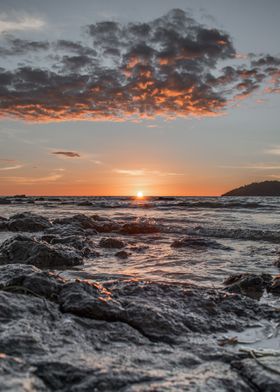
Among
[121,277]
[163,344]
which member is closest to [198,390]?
[163,344]

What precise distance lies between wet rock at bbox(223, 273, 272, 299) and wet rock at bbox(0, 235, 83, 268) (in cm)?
289

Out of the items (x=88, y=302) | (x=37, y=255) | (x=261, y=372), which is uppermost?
(x=88, y=302)

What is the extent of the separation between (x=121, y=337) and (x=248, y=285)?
8.56ft

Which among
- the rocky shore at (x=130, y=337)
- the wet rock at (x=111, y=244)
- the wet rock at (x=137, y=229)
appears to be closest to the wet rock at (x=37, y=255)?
the wet rock at (x=111, y=244)

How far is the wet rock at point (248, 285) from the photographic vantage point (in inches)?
187

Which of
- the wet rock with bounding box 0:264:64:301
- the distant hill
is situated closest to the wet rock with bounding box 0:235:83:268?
the wet rock with bounding box 0:264:64:301

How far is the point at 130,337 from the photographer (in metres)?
2.85

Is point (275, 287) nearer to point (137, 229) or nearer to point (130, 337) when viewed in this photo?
point (130, 337)

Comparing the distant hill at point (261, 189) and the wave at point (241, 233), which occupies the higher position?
the distant hill at point (261, 189)

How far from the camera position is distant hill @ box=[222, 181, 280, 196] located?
104 m

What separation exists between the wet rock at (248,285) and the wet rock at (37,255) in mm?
2890

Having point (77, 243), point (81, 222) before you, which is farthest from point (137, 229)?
point (77, 243)

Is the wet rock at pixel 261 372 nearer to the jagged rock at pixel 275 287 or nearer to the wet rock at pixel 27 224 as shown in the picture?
the jagged rock at pixel 275 287

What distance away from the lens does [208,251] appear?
336 inches
